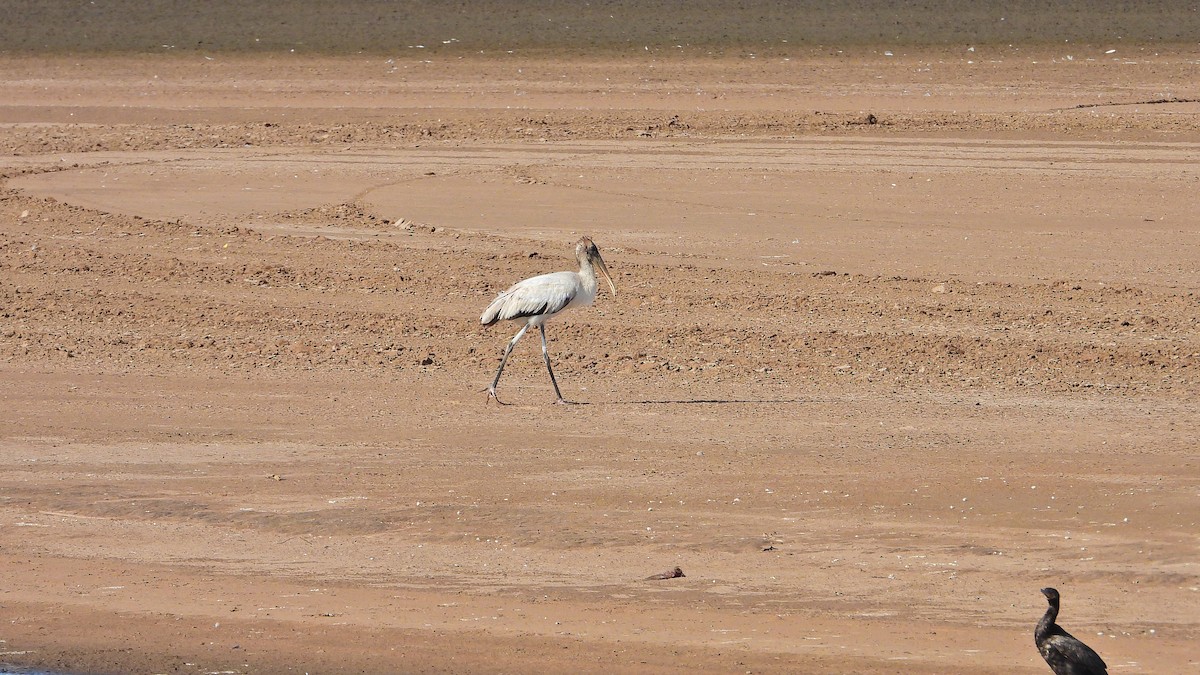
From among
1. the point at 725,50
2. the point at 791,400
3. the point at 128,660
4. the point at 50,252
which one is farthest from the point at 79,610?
the point at 725,50

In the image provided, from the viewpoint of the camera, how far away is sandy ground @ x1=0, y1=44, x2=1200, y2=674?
750cm

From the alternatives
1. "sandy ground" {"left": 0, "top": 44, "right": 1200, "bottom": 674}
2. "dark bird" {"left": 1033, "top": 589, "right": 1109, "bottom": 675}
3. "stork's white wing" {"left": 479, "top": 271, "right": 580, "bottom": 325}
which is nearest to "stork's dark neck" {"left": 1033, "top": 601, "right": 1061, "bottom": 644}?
"dark bird" {"left": 1033, "top": 589, "right": 1109, "bottom": 675}

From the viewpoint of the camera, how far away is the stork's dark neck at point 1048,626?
6473 mm

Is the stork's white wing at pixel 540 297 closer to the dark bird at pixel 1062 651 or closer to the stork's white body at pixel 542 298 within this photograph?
the stork's white body at pixel 542 298

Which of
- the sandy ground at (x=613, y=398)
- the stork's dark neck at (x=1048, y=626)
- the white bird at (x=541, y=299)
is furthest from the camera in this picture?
the white bird at (x=541, y=299)

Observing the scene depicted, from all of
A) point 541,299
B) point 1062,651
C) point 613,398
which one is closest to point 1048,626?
point 1062,651

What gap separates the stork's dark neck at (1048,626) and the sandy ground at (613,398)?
410mm

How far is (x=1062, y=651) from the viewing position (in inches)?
248

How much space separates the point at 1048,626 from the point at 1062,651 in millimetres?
208

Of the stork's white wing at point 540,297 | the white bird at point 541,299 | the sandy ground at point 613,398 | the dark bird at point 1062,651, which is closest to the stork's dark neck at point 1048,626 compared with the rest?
the dark bird at point 1062,651

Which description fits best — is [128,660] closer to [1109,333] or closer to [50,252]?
[1109,333]

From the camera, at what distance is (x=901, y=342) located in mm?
12328

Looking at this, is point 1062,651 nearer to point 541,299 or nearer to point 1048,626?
point 1048,626

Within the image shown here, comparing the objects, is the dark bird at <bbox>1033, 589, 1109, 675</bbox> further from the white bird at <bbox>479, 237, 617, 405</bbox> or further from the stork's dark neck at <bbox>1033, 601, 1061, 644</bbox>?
the white bird at <bbox>479, 237, 617, 405</bbox>
